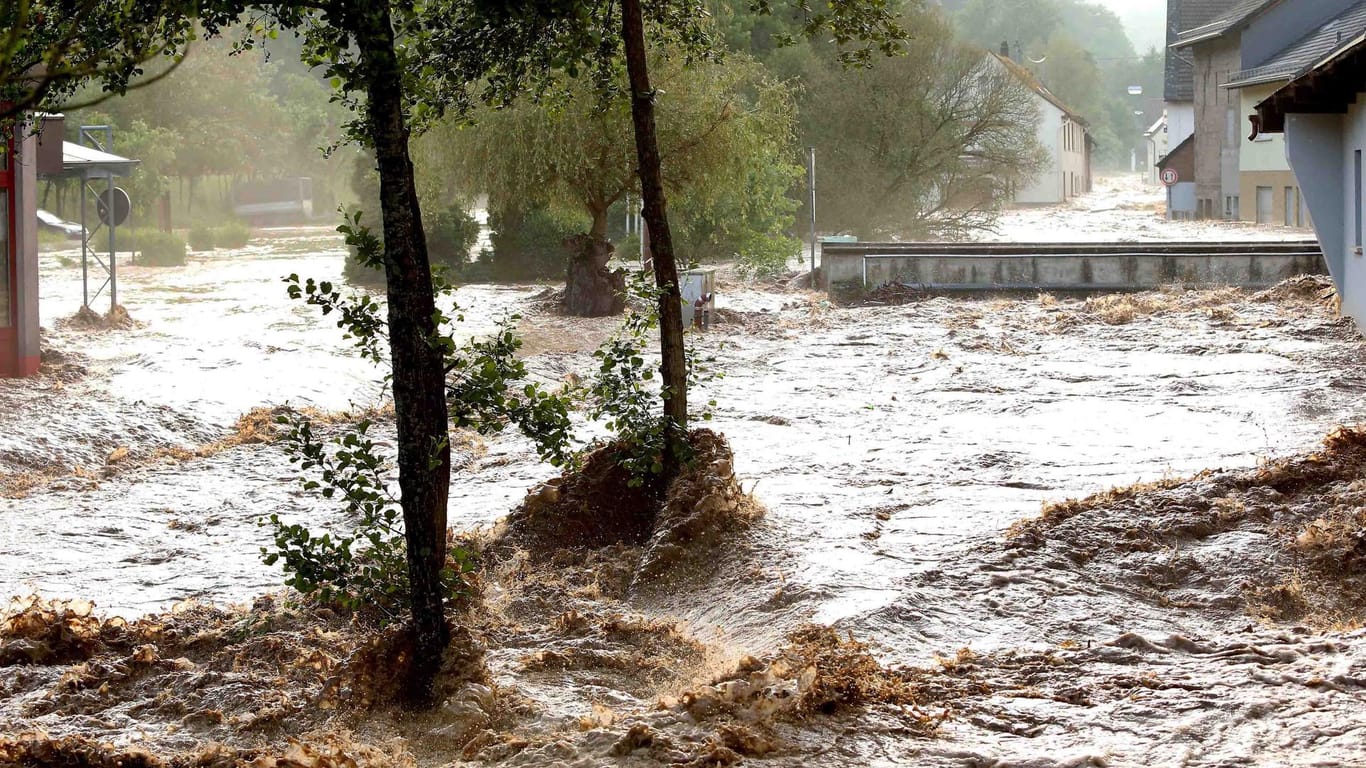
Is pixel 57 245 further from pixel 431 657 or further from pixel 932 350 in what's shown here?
pixel 431 657

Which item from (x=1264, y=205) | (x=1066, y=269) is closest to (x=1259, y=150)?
(x=1264, y=205)

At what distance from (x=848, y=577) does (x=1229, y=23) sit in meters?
42.8

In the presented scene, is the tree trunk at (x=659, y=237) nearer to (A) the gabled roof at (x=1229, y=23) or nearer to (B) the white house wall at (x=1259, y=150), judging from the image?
(B) the white house wall at (x=1259, y=150)

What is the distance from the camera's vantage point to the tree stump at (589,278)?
26.4m

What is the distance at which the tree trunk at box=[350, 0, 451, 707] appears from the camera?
606 cm

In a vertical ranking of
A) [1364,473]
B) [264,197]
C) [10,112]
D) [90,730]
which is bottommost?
[90,730]

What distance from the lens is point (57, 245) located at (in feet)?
156

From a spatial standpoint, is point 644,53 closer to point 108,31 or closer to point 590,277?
point 108,31

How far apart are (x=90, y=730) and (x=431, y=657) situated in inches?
62.4

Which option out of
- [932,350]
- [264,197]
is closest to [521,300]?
[932,350]

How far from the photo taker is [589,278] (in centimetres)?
2652

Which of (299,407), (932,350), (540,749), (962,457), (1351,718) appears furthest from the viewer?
(932,350)

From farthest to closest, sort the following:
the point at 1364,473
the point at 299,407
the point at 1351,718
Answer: the point at 299,407, the point at 1364,473, the point at 1351,718

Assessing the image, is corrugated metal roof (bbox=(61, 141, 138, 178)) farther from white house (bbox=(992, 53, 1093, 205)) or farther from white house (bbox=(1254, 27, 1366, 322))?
white house (bbox=(992, 53, 1093, 205))
